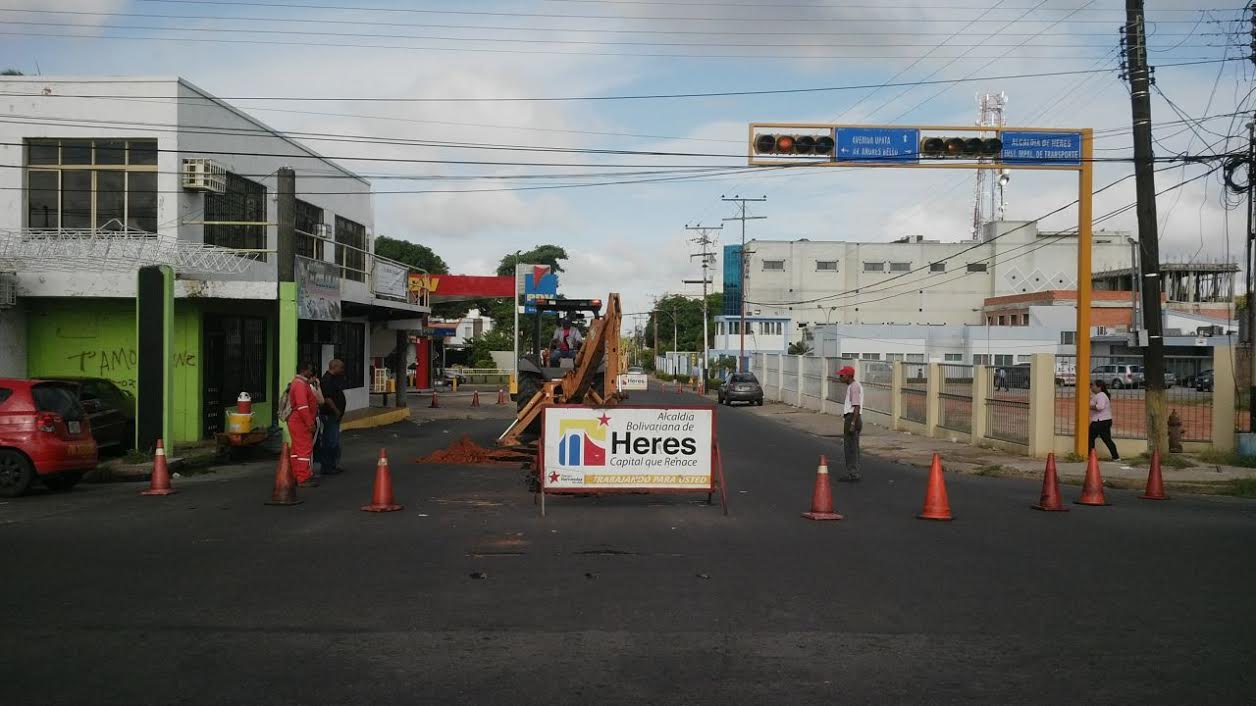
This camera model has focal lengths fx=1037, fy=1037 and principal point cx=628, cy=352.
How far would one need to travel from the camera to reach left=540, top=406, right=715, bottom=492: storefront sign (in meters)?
12.9

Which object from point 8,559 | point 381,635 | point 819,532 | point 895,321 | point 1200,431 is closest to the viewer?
point 381,635

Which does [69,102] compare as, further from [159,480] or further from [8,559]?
[8,559]

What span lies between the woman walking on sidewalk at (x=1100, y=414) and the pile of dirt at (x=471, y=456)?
38.5 ft

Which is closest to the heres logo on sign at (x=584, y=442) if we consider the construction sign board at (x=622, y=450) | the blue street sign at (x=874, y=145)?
the construction sign board at (x=622, y=450)

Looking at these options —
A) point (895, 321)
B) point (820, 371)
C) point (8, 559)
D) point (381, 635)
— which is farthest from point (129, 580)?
point (895, 321)

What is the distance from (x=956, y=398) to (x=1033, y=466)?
6.62 m

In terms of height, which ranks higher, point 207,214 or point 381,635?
point 207,214

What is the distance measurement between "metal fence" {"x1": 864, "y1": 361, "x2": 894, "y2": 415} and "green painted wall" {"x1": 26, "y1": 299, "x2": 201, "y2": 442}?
20821mm

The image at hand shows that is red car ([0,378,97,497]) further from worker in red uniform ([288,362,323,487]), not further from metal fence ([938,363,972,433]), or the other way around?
metal fence ([938,363,972,433])

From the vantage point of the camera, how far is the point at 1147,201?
2050 cm

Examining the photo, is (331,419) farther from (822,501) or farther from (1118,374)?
(1118,374)

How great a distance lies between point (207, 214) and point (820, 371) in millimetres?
26153

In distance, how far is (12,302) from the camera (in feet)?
64.7

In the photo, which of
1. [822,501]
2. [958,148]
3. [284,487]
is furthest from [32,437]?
[958,148]
